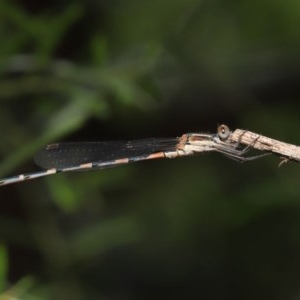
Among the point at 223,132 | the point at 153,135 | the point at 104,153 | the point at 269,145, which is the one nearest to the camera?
the point at 269,145

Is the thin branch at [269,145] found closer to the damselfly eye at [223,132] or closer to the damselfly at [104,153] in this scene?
the damselfly eye at [223,132]

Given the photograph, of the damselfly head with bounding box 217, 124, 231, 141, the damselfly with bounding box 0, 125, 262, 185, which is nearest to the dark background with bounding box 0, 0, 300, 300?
the damselfly with bounding box 0, 125, 262, 185

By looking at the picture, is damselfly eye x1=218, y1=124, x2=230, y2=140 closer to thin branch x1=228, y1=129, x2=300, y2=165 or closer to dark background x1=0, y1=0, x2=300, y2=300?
thin branch x1=228, y1=129, x2=300, y2=165

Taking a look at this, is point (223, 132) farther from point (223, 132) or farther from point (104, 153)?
point (104, 153)

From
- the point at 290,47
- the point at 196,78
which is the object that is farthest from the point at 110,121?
the point at 290,47

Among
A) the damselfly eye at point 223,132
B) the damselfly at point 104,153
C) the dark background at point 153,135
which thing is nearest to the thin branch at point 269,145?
the damselfly eye at point 223,132

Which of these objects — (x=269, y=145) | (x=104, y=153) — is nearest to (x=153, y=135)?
(x=104, y=153)
